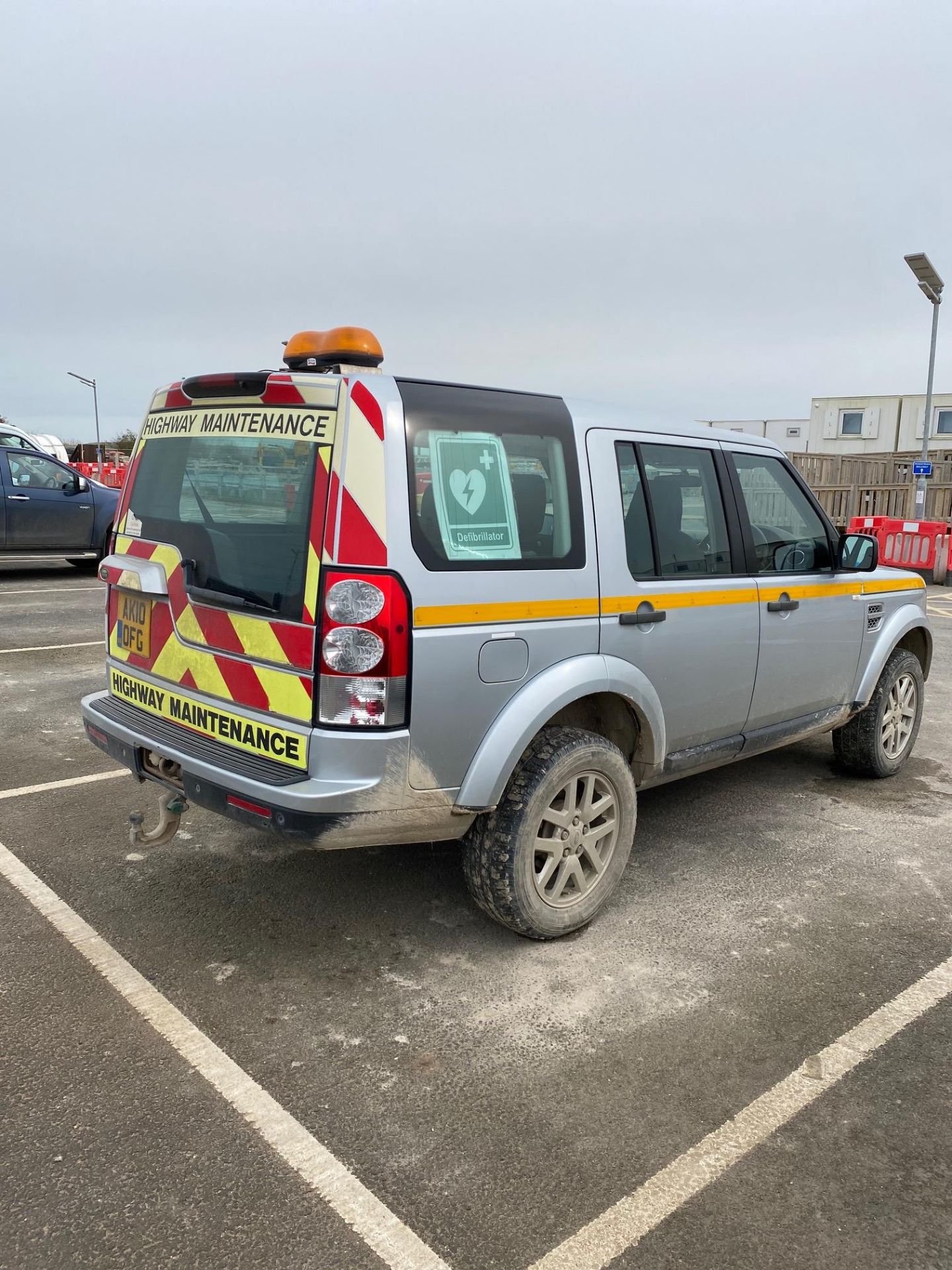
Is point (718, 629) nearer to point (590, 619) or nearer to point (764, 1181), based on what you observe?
point (590, 619)

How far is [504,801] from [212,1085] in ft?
3.91

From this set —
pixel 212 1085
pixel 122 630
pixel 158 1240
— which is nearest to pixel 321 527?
pixel 122 630

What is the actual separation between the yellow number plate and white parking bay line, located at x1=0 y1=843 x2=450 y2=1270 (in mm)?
1002

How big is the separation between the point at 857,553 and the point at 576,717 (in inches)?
76.7

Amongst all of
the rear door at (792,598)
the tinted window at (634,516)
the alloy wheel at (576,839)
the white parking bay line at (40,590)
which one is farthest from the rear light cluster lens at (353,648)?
the white parking bay line at (40,590)

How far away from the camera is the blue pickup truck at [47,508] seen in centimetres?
1246

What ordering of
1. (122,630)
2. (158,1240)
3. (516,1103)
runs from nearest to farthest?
1. (158,1240)
2. (516,1103)
3. (122,630)

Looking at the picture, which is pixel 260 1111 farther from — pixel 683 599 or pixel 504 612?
pixel 683 599

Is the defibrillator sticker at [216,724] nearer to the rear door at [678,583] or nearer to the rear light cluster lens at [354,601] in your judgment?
the rear light cluster lens at [354,601]

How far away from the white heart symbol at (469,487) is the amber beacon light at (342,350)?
1.67 feet

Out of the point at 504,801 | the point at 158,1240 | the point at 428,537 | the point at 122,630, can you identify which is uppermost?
the point at 428,537

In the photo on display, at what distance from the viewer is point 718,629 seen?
3871 mm

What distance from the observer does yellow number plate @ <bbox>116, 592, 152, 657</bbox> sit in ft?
11.1

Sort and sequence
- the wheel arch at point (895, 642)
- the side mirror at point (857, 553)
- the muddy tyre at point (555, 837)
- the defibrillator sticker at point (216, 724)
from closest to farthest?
the defibrillator sticker at point (216, 724)
the muddy tyre at point (555, 837)
the side mirror at point (857, 553)
the wheel arch at point (895, 642)
